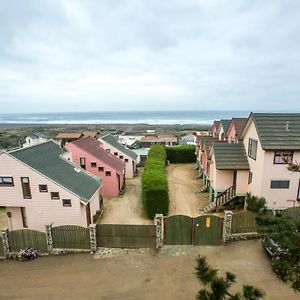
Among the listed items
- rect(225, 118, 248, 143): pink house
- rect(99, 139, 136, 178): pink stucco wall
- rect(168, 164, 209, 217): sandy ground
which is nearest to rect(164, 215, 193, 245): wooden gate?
rect(168, 164, 209, 217): sandy ground

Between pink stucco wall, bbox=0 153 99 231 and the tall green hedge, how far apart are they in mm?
27299

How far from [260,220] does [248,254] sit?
8.99m

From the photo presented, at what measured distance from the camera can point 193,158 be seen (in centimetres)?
4347

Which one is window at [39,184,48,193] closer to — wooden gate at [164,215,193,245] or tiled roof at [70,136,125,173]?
wooden gate at [164,215,193,245]

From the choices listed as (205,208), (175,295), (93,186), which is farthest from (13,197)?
(205,208)

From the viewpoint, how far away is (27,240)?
1480 centimetres

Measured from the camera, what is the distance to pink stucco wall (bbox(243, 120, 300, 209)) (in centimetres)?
1808

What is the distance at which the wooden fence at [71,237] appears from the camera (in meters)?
14.7

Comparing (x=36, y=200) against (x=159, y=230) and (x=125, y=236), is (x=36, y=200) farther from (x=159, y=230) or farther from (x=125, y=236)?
(x=159, y=230)

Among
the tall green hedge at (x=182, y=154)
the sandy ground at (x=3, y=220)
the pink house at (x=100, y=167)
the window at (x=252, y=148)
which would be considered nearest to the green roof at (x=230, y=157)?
the window at (x=252, y=148)

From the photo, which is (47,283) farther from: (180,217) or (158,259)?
(180,217)

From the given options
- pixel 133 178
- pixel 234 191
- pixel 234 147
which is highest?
pixel 234 147

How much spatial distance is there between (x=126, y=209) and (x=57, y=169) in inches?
313

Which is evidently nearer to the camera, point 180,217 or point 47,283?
point 47,283
